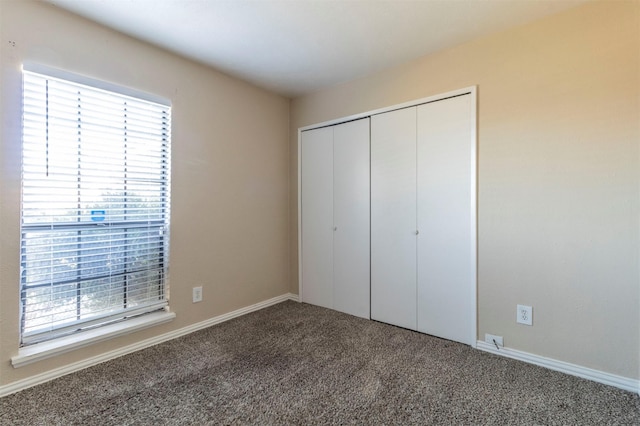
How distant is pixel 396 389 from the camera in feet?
5.72

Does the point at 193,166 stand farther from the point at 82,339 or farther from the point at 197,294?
the point at 82,339

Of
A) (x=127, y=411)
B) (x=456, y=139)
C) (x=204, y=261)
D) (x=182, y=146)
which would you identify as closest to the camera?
(x=127, y=411)

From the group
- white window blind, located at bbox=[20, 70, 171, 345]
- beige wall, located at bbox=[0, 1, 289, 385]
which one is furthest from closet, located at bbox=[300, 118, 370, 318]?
white window blind, located at bbox=[20, 70, 171, 345]

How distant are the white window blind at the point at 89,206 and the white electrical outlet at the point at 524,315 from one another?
103 inches

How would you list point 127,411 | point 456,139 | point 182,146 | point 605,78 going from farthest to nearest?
point 182,146
point 456,139
point 605,78
point 127,411

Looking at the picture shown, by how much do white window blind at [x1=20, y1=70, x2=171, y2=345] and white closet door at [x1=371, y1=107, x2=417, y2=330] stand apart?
1787mm

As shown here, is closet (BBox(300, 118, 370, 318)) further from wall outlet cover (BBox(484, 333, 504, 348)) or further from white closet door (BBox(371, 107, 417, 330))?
wall outlet cover (BBox(484, 333, 504, 348))

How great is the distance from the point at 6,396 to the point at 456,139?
3.26m

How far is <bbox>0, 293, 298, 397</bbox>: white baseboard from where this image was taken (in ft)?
5.69

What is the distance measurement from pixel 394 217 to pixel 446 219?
45cm

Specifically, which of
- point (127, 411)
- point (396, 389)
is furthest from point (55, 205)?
point (396, 389)

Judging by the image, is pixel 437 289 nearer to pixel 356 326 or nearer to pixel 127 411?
pixel 356 326

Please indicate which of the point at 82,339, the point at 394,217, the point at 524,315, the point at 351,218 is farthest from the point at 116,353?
the point at 524,315

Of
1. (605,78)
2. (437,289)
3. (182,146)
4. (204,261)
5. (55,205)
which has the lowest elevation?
(437,289)
